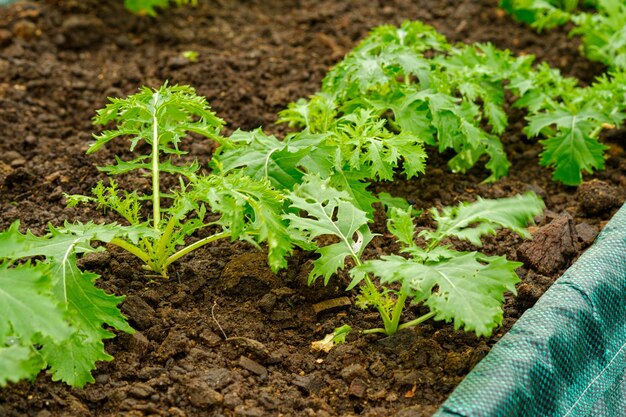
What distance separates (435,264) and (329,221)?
44cm

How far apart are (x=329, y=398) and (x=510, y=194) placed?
63.4 inches

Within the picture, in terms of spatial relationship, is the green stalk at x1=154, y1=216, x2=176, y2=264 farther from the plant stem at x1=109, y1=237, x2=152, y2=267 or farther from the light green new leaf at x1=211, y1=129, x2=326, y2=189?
the light green new leaf at x1=211, y1=129, x2=326, y2=189

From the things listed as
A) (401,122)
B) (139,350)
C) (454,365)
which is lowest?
(139,350)

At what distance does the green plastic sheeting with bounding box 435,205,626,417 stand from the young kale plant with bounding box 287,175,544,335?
163 millimetres

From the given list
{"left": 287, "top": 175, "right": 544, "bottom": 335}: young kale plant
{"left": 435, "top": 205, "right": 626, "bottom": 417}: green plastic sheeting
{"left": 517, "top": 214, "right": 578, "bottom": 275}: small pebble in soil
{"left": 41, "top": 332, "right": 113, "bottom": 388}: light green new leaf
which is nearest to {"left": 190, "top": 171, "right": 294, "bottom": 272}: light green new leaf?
{"left": 287, "top": 175, "right": 544, "bottom": 335}: young kale plant

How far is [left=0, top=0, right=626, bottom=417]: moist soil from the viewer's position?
2.77m

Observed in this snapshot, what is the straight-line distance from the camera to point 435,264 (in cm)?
277

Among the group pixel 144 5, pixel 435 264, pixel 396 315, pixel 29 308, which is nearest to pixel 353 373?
pixel 396 315

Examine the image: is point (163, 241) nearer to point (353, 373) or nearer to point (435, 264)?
point (353, 373)

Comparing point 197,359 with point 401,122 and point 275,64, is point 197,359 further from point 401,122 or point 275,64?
point 275,64

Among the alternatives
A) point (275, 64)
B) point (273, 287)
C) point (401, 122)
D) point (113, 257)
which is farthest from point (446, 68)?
point (113, 257)

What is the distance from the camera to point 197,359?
289 centimetres

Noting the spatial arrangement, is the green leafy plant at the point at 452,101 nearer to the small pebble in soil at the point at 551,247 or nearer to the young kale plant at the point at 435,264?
the small pebble in soil at the point at 551,247

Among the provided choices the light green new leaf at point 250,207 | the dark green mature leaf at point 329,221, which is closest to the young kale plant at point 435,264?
the dark green mature leaf at point 329,221
